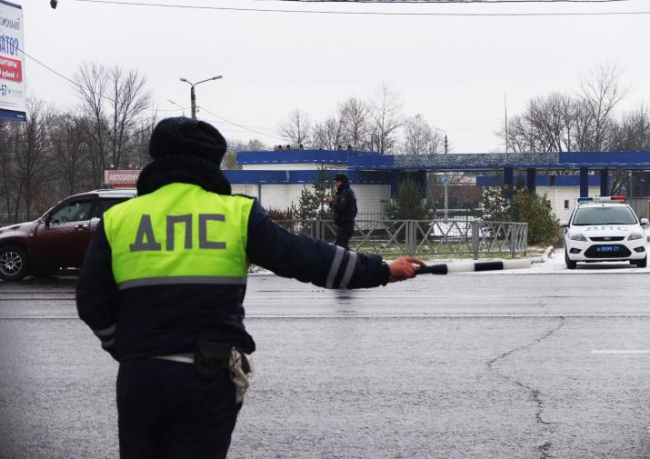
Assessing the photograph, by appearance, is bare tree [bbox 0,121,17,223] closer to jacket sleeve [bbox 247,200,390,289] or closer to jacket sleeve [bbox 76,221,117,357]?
jacket sleeve [bbox 76,221,117,357]

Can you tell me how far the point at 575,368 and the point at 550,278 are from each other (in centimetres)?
1147

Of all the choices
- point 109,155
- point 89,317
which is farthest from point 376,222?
point 109,155

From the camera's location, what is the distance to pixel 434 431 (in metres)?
6.84

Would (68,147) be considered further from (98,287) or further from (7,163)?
(98,287)

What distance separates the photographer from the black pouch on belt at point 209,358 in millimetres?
3549

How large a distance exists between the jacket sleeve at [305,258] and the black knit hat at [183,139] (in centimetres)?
28

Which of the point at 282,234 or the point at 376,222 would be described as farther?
the point at 376,222

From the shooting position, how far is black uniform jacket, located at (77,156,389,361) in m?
3.59

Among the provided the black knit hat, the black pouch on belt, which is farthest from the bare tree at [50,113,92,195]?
the black pouch on belt

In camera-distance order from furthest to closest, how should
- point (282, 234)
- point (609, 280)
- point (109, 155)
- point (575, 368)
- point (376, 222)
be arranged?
1. point (109, 155)
2. point (376, 222)
3. point (609, 280)
4. point (575, 368)
5. point (282, 234)

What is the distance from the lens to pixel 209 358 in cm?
355

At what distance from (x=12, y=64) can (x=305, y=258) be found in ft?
79.8

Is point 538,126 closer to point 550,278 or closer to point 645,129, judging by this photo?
point 645,129

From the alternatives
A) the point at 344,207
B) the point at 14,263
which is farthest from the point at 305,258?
the point at 14,263
